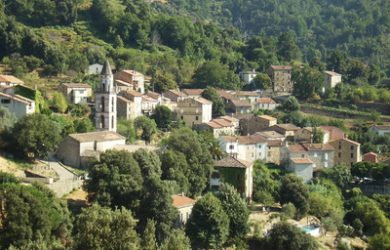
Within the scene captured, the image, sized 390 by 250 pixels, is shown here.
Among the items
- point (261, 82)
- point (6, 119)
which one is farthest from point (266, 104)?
point (6, 119)

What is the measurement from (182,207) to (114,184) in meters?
3.69

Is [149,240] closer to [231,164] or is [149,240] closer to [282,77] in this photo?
[231,164]

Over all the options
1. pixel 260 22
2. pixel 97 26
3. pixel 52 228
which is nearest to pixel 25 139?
pixel 52 228

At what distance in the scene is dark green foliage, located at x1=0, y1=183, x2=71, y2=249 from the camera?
86.4ft

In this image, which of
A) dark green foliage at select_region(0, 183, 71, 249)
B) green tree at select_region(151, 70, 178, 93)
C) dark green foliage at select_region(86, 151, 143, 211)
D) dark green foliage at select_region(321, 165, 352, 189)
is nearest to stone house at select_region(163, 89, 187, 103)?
green tree at select_region(151, 70, 178, 93)

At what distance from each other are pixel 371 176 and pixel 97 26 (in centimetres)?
3051

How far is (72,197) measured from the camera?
32125 mm

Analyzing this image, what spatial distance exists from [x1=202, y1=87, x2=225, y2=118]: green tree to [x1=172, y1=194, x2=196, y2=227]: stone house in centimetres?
2138

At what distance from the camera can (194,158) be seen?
37156 millimetres

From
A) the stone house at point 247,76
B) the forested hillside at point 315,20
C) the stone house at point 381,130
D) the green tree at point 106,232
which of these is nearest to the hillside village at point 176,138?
the green tree at point 106,232

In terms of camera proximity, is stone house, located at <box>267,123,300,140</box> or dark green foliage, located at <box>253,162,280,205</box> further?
stone house, located at <box>267,123,300,140</box>

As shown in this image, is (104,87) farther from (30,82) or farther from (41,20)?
(41,20)

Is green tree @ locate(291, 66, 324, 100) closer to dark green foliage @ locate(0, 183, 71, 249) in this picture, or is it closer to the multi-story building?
the multi-story building

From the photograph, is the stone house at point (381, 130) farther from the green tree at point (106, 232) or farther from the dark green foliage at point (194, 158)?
the green tree at point (106, 232)
